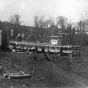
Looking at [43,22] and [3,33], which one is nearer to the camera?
[3,33]

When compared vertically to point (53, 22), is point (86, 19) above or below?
below

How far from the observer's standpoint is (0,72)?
959 cm

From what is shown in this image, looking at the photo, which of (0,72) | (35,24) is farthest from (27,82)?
(35,24)

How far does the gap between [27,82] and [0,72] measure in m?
2.66

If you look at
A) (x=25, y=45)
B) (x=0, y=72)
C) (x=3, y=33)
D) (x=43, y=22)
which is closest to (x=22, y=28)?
(x=43, y=22)

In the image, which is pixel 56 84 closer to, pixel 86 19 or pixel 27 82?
pixel 27 82

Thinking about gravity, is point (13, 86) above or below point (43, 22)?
below

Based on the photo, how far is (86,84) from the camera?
798 centimetres

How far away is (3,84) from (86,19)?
18.2 m

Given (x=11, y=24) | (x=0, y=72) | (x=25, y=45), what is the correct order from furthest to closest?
(x=11, y=24) < (x=25, y=45) < (x=0, y=72)

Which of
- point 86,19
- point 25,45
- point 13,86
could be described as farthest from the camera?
point 25,45

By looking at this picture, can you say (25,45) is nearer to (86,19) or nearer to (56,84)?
(86,19)

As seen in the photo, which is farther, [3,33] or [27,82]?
[3,33]

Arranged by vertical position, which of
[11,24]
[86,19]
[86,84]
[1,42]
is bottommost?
[86,84]
